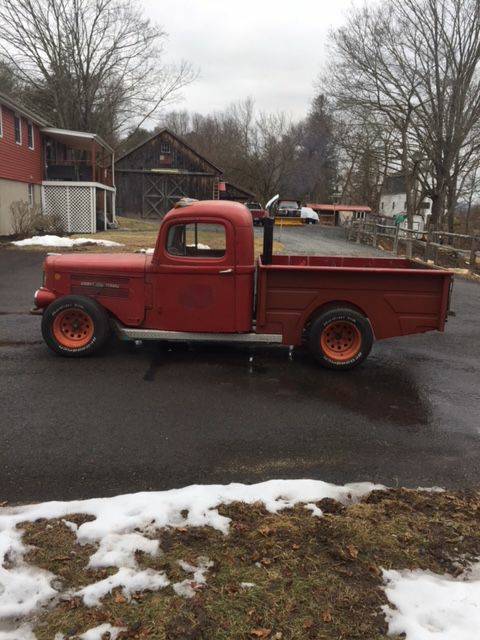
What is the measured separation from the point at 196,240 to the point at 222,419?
2.49 meters

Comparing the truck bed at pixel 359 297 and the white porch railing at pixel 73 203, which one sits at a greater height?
the white porch railing at pixel 73 203

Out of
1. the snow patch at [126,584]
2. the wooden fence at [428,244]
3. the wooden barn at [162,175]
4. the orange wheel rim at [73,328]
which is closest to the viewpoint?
the snow patch at [126,584]

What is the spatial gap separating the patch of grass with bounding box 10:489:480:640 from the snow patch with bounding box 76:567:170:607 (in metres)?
0.05

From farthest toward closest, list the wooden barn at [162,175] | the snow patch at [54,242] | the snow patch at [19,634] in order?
the wooden barn at [162,175], the snow patch at [54,242], the snow patch at [19,634]

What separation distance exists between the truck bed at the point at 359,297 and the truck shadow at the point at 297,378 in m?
0.54

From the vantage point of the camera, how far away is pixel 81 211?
25328 millimetres

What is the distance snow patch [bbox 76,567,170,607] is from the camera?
103 inches

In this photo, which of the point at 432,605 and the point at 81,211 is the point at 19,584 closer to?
the point at 432,605

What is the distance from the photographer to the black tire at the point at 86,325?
6.38 metres

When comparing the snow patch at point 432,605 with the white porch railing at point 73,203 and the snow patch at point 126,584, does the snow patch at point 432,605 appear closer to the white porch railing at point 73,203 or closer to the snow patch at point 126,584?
the snow patch at point 126,584

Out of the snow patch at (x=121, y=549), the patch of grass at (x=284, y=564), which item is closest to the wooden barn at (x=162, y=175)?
the patch of grass at (x=284, y=564)

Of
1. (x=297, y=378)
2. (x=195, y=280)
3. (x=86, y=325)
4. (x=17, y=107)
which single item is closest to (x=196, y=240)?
(x=195, y=280)

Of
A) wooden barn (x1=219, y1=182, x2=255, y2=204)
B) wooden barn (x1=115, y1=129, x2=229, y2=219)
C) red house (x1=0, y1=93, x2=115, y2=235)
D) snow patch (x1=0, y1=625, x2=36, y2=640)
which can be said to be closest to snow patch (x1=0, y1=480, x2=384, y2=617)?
snow patch (x1=0, y1=625, x2=36, y2=640)

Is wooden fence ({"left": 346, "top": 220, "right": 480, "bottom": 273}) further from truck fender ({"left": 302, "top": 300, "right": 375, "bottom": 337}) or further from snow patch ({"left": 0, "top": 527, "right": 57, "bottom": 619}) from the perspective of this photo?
snow patch ({"left": 0, "top": 527, "right": 57, "bottom": 619})
